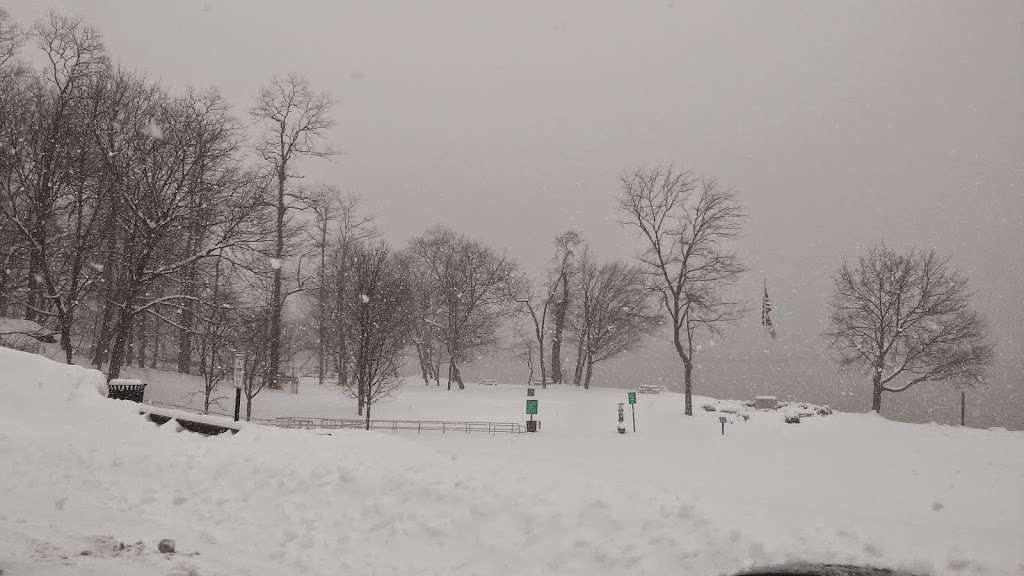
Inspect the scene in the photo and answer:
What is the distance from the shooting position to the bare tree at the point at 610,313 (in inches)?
1911

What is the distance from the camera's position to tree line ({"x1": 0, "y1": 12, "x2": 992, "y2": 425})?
21.4m

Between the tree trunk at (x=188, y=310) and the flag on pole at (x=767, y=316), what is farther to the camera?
the flag on pole at (x=767, y=316)

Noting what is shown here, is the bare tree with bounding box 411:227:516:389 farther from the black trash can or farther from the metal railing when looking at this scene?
the black trash can

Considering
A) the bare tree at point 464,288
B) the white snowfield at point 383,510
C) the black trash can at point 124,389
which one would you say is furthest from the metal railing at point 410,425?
the bare tree at point 464,288

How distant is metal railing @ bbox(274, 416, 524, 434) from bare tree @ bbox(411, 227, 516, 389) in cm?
1595

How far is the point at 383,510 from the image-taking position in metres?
7.78

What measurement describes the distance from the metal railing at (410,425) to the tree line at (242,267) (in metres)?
1.41

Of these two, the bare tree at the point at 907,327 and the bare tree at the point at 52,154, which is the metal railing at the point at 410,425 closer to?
the bare tree at the point at 52,154

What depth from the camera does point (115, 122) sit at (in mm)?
22859

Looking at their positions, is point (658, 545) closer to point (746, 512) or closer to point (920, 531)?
point (746, 512)

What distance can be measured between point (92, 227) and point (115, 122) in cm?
441

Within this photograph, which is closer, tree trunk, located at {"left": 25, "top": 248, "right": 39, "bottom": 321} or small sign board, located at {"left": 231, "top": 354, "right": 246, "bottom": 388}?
small sign board, located at {"left": 231, "top": 354, "right": 246, "bottom": 388}

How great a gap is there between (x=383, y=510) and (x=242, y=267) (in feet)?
60.5

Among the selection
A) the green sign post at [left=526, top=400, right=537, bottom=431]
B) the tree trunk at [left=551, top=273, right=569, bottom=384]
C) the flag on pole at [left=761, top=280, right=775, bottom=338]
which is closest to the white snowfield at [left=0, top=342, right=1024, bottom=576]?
the green sign post at [left=526, top=400, right=537, bottom=431]
